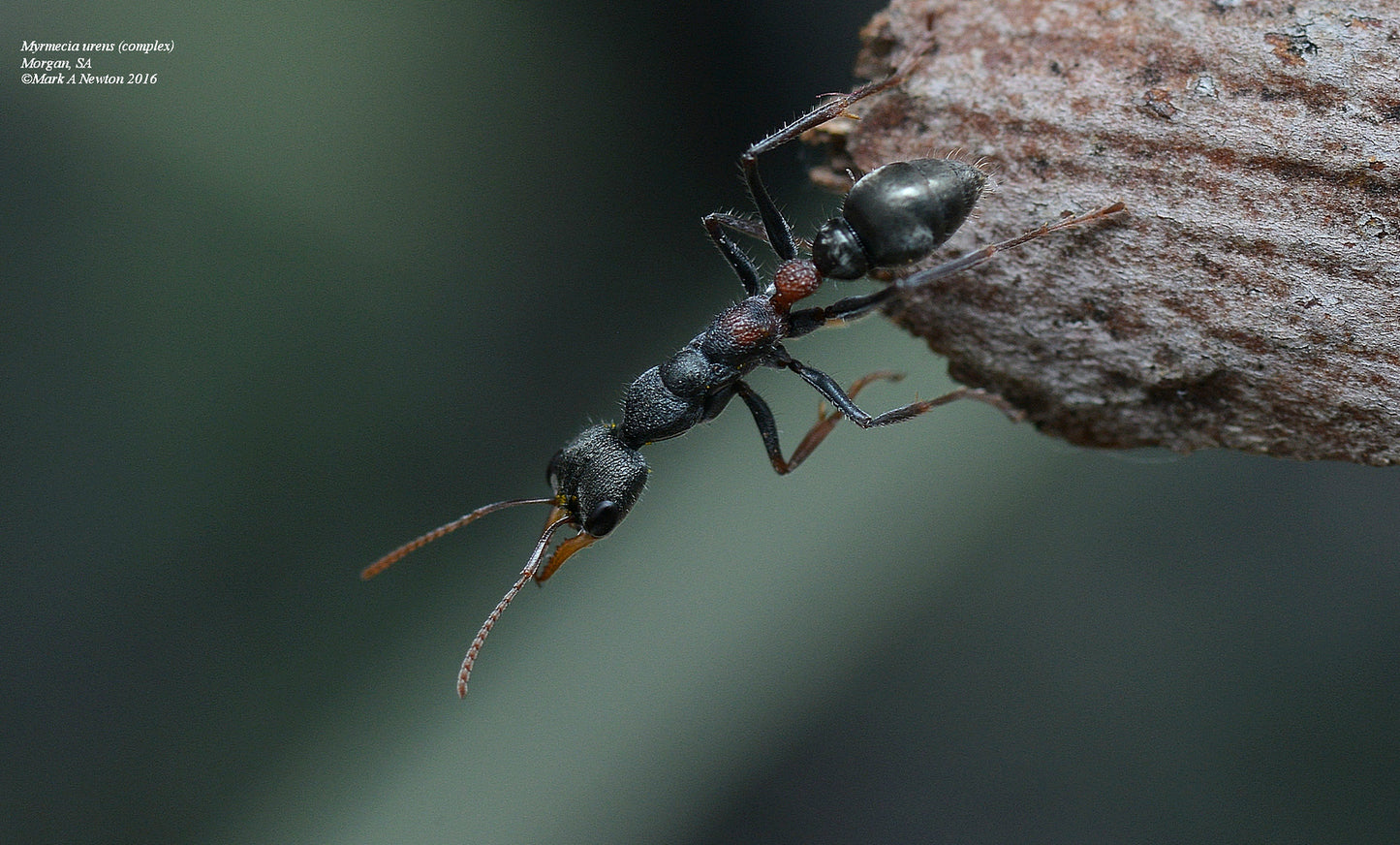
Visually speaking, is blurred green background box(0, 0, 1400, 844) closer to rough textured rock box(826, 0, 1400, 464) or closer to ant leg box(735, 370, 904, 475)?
ant leg box(735, 370, 904, 475)

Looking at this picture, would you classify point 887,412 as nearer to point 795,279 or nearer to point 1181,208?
point 795,279

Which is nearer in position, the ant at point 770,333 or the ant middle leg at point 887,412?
the ant at point 770,333

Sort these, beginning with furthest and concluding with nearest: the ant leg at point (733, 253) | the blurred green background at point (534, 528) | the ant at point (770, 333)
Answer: the blurred green background at point (534, 528) → the ant leg at point (733, 253) → the ant at point (770, 333)

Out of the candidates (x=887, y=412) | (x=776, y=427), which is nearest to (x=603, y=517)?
(x=776, y=427)

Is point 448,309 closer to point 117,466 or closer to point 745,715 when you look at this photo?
point 117,466

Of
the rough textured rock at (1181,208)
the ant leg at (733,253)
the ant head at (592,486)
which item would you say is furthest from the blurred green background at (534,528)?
the rough textured rock at (1181,208)

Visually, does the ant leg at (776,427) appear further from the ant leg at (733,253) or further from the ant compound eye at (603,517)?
the ant compound eye at (603,517)
